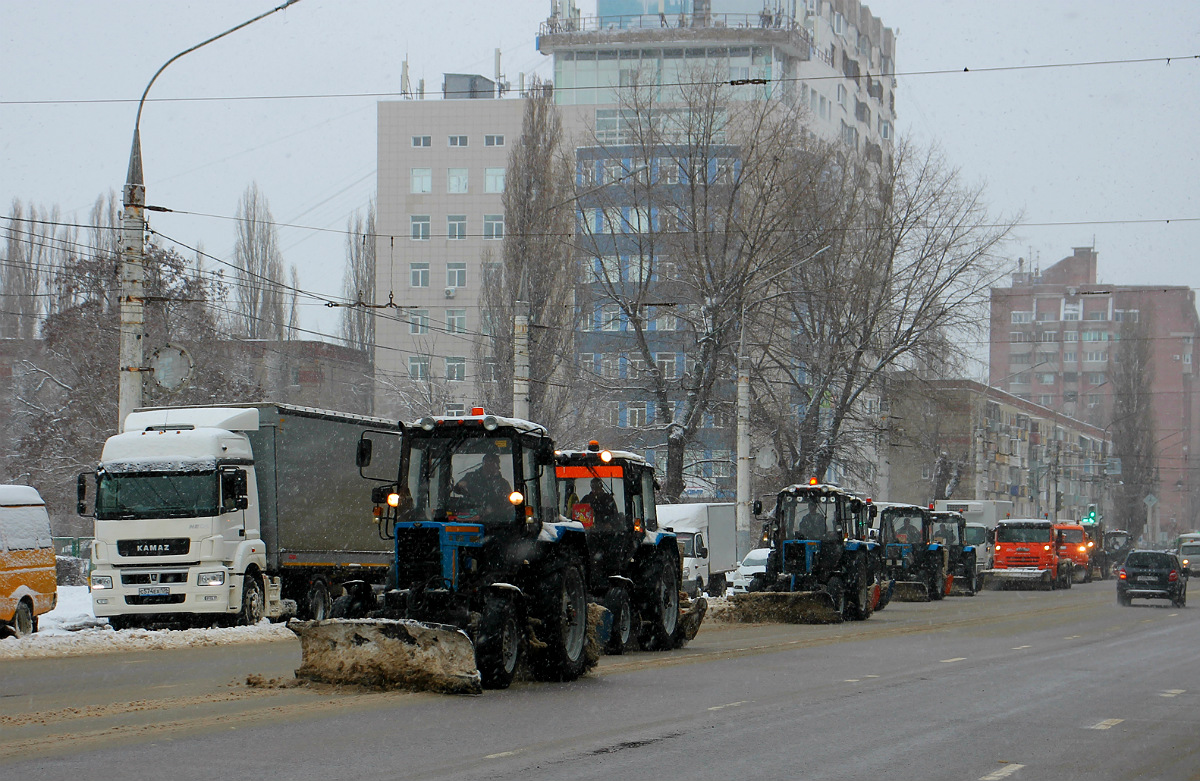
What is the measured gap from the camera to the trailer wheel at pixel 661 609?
18.7 m

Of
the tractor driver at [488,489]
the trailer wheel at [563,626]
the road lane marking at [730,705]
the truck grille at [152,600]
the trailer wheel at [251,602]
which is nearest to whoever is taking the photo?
the road lane marking at [730,705]

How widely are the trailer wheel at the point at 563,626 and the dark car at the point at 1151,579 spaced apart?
2594cm

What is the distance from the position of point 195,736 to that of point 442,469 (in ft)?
14.8

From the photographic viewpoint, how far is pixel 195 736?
32.8 ft

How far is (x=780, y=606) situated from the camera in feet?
84.9

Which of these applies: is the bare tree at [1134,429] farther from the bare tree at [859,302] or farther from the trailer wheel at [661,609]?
the trailer wheel at [661,609]

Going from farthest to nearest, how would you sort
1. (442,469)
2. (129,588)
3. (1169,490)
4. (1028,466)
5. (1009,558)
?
(1169,490) < (1028,466) < (1009,558) < (129,588) < (442,469)

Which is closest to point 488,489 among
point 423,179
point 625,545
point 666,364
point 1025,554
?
point 625,545

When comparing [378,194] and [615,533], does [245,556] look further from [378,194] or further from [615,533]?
[378,194]

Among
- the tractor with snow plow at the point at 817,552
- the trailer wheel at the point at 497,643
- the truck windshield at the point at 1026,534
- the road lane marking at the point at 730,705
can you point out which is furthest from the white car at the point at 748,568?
the road lane marking at the point at 730,705

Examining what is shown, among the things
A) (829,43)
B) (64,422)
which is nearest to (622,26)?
(829,43)

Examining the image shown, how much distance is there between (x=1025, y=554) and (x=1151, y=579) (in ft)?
44.6

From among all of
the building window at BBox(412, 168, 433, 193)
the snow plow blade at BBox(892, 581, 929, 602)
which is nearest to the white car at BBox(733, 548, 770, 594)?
the snow plow blade at BBox(892, 581, 929, 602)

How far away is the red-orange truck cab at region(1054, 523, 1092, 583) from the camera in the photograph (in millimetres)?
54025
